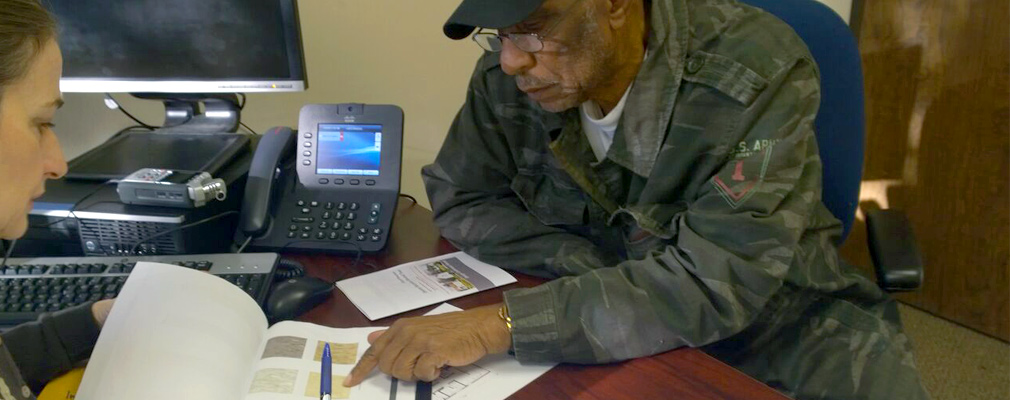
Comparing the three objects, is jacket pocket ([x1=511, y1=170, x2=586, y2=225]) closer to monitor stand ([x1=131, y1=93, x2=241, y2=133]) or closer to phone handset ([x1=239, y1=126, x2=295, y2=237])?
phone handset ([x1=239, y1=126, x2=295, y2=237])

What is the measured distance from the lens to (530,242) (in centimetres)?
101

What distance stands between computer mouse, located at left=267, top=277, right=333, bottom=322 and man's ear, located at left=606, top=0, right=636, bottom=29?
52 cm

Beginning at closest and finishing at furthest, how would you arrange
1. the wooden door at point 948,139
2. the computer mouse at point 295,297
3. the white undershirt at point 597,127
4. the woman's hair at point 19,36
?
the woman's hair at point 19,36
the computer mouse at point 295,297
the white undershirt at point 597,127
the wooden door at point 948,139

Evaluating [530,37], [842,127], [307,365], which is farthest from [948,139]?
[307,365]

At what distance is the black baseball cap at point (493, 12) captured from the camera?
33.2 inches

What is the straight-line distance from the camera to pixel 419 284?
939 millimetres

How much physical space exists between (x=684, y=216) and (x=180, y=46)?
917 millimetres

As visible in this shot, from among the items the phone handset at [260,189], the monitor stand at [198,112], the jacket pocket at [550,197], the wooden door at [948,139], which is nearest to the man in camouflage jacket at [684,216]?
the jacket pocket at [550,197]

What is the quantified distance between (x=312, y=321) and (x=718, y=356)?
556 millimetres

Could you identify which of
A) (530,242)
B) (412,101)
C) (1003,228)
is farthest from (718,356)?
(1003,228)

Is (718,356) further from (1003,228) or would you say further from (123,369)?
(1003,228)

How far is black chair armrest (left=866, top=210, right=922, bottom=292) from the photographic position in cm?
101

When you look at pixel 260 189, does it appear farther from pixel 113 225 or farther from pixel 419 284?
pixel 419 284

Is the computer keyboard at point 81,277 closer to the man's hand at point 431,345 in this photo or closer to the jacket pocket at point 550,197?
the man's hand at point 431,345
